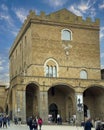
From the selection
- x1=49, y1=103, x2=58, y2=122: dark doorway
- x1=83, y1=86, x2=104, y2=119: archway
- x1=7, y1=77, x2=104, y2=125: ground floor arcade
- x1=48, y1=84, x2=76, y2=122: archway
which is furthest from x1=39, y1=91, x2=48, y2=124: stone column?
x1=83, y1=86, x2=104, y2=119: archway

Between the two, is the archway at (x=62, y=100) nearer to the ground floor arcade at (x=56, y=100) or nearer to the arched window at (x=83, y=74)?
the ground floor arcade at (x=56, y=100)

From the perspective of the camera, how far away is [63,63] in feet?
169

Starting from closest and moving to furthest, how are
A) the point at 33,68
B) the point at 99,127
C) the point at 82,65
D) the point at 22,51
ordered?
the point at 99,127, the point at 33,68, the point at 82,65, the point at 22,51

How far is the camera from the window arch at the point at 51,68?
5066cm

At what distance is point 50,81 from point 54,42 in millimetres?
8061

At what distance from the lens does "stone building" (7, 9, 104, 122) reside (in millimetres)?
47438

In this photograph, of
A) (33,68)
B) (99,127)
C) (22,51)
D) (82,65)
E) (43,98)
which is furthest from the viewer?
(22,51)

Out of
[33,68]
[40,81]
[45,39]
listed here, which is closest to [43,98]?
[40,81]

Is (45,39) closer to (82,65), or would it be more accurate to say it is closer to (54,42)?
(54,42)

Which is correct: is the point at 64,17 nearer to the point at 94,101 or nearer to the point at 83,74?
the point at 83,74

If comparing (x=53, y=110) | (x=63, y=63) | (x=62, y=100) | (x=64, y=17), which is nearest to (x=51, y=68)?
(x=63, y=63)

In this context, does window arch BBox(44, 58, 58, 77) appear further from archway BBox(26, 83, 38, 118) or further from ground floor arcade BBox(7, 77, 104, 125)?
archway BBox(26, 83, 38, 118)

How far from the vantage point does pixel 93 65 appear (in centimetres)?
5347

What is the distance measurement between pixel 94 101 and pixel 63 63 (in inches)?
290
